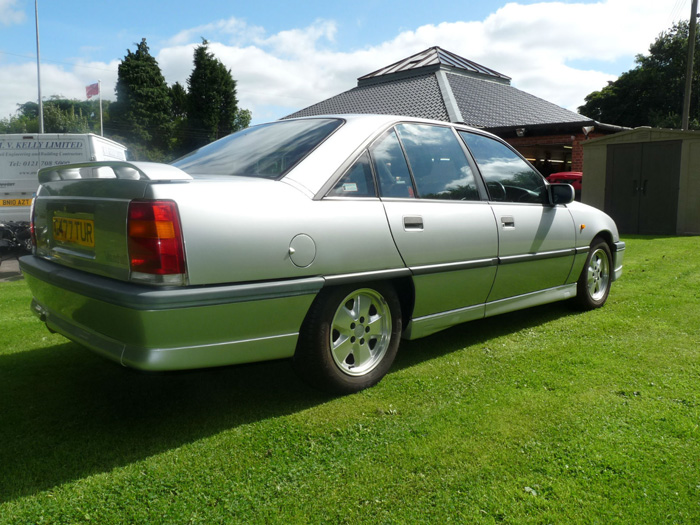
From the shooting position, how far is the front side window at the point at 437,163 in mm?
3523

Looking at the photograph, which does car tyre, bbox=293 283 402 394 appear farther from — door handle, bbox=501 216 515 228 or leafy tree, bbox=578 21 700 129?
leafy tree, bbox=578 21 700 129

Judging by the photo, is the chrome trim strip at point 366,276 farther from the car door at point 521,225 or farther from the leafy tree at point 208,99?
the leafy tree at point 208,99

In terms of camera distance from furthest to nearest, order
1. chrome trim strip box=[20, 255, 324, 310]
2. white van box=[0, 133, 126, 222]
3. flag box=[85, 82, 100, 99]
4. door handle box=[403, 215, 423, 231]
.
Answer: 1. flag box=[85, 82, 100, 99]
2. white van box=[0, 133, 126, 222]
3. door handle box=[403, 215, 423, 231]
4. chrome trim strip box=[20, 255, 324, 310]

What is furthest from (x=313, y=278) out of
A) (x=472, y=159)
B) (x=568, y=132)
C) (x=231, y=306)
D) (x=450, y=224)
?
(x=568, y=132)

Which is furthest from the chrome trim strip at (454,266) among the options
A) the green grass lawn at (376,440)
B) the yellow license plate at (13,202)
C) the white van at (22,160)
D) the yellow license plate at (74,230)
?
the yellow license plate at (13,202)

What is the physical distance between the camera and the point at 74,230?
9.33ft

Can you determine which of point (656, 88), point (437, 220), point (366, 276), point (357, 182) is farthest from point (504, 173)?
point (656, 88)

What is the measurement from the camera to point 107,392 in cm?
319

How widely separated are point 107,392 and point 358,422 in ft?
4.78

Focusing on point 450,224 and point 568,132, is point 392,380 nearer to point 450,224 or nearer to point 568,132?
point 450,224

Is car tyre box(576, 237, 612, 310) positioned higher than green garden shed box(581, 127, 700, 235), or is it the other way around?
green garden shed box(581, 127, 700, 235)

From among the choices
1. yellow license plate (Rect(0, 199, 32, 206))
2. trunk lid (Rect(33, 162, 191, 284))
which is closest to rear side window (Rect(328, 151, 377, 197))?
trunk lid (Rect(33, 162, 191, 284))

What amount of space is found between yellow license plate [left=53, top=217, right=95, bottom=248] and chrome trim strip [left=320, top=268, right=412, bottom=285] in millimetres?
1131

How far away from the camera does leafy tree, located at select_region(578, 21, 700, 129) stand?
44.6m
